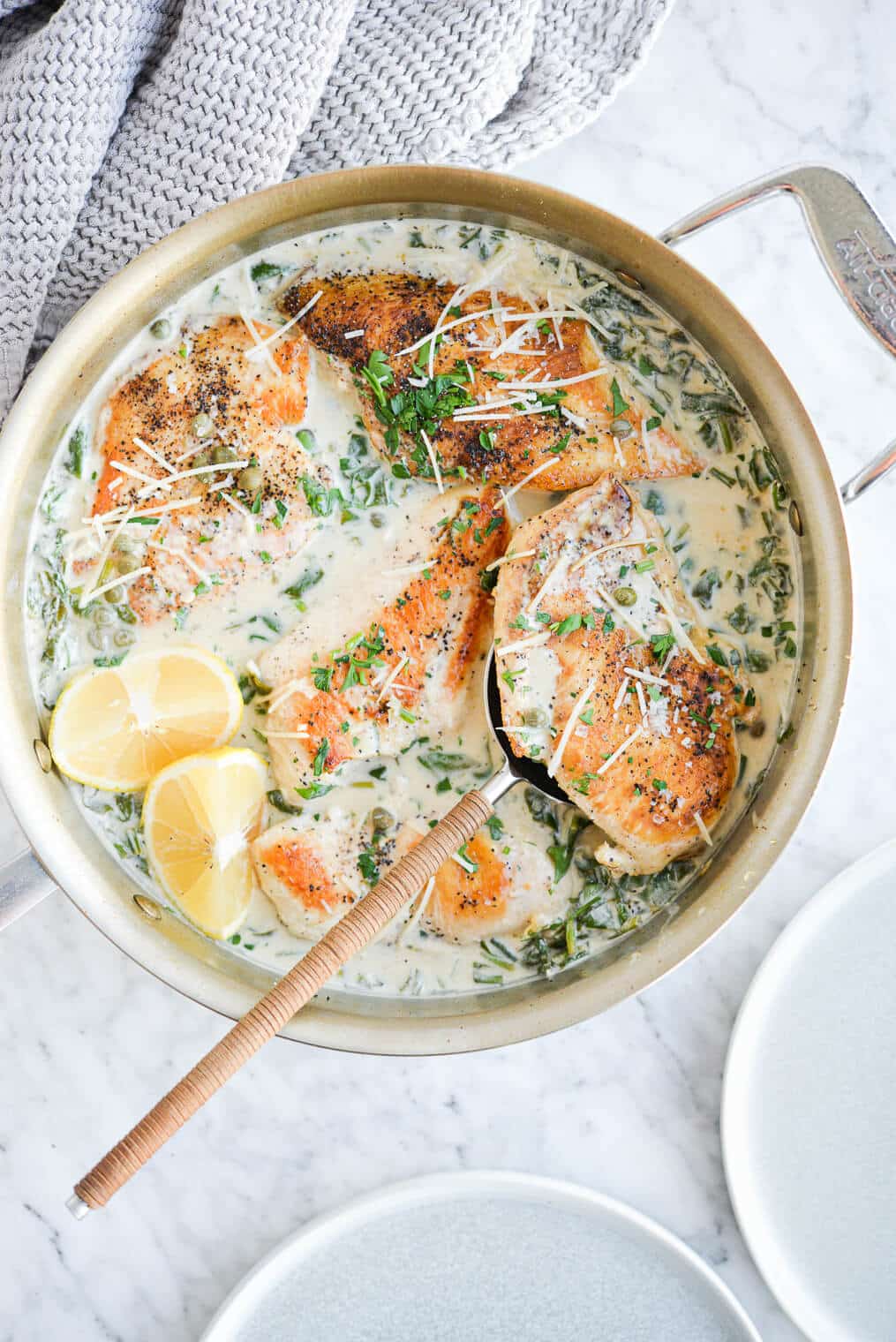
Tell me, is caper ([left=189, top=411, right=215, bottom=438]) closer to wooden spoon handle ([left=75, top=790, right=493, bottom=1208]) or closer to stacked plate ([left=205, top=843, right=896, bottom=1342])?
wooden spoon handle ([left=75, top=790, right=493, bottom=1208])

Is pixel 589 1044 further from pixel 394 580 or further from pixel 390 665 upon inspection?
pixel 394 580

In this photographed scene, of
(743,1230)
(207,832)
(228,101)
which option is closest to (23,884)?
(207,832)

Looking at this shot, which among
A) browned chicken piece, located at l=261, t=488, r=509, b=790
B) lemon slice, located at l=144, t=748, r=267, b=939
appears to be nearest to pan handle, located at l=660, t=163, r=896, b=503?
browned chicken piece, located at l=261, t=488, r=509, b=790

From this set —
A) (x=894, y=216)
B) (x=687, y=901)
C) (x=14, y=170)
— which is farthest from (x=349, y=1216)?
(x=894, y=216)

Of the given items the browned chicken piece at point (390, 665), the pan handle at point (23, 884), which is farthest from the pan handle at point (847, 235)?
the pan handle at point (23, 884)

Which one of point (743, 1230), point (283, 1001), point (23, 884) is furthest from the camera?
point (743, 1230)
